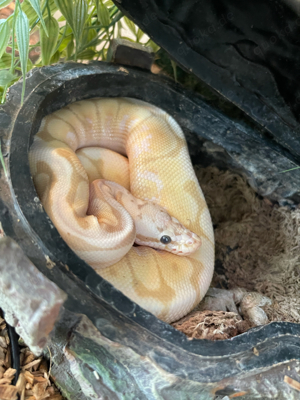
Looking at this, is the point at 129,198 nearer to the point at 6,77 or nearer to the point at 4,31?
the point at 6,77

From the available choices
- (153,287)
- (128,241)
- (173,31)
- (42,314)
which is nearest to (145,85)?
(173,31)

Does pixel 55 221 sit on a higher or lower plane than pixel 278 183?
higher

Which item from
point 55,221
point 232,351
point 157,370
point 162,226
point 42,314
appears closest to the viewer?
point 42,314

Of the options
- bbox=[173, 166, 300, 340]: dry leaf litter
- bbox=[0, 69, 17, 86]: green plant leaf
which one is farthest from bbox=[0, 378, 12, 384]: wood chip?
bbox=[0, 69, 17, 86]: green plant leaf

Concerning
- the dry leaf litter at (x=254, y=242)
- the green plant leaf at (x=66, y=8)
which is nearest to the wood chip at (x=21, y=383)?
the dry leaf litter at (x=254, y=242)

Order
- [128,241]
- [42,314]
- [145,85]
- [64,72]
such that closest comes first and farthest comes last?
1. [42,314]
2. [128,241]
3. [64,72]
4. [145,85]

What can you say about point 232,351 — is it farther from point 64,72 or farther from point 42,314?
point 64,72

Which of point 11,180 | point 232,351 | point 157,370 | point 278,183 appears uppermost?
point 11,180
